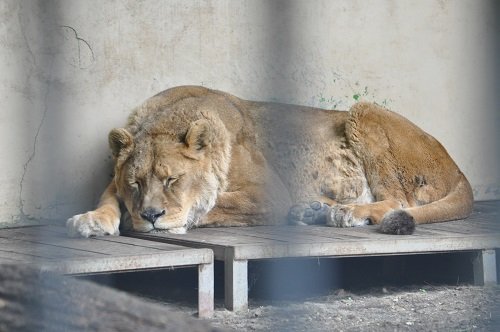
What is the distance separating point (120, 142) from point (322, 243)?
1123 millimetres

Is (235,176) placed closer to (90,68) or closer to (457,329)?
(90,68)

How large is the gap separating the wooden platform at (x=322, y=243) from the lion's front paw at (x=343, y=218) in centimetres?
7

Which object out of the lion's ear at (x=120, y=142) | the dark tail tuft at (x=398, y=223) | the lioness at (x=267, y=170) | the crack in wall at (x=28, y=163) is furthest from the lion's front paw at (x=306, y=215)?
the crack in wall at (x=28, y=163)

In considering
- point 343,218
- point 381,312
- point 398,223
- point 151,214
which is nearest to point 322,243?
point 381,312

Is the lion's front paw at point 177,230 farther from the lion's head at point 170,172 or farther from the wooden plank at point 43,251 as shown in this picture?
the wooden plank at point 43,251

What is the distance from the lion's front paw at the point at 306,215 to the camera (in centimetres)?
489

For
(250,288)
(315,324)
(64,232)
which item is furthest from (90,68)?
(315,324)

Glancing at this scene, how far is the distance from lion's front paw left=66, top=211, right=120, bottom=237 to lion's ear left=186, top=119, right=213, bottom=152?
57 centimetres

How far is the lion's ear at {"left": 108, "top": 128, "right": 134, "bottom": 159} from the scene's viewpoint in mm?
4648

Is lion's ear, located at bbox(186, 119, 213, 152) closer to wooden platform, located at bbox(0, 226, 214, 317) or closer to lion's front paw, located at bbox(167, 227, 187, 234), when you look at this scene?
lion's front paw, located at bbox(167, 227, 187, 234)

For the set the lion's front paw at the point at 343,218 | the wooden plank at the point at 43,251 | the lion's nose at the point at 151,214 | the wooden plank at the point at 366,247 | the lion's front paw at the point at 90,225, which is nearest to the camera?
the wooden plank at the point at 43,251

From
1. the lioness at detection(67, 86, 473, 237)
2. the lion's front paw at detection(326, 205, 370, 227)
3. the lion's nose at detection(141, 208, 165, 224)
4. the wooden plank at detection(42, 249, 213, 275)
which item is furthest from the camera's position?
the lion's front paw at detection(326, 205, 370, 227)

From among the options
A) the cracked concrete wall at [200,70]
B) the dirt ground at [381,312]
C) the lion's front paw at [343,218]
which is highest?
the cracked concrete wall at [200,70]

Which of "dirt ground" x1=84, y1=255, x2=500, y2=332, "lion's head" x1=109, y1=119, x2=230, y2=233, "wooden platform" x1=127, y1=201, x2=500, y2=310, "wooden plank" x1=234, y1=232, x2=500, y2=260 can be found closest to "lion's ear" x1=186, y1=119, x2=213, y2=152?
"lion's head" x1=109, y1=119, x2=230, y2=233
